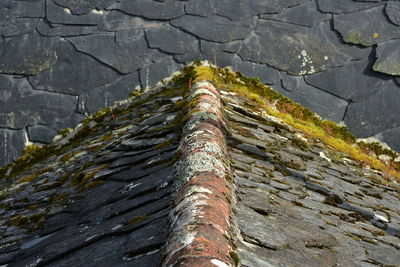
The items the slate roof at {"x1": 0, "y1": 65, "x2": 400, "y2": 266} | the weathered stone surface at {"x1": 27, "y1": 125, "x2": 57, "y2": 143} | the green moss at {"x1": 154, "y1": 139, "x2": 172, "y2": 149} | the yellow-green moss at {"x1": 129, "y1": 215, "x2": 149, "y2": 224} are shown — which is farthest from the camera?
the weathered stone surface at {"x1": 27, "y1": 125, "x2": 57, "y2": 143}

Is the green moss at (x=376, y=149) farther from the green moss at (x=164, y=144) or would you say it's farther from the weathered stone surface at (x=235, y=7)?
the green moss at (x=164, y=144)

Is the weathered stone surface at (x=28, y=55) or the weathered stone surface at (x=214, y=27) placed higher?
the weathered stone surface at (x=214, y=27)

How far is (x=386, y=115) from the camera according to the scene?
6996mm

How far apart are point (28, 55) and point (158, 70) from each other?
6.63 ft

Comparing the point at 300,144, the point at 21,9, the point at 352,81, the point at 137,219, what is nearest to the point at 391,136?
the point at 352,81

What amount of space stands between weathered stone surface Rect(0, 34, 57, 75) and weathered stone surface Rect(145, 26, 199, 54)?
4.96 ft

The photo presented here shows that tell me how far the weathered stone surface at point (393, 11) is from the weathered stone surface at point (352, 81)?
2.65ft

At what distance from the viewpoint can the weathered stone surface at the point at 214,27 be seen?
6992 millimetres

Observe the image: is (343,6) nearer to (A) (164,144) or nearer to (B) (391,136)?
(B) (391,136)

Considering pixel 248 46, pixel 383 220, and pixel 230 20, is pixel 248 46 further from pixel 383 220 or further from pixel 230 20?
pixel 383 220

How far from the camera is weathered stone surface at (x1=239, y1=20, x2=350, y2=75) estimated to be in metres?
Answer: 7.01

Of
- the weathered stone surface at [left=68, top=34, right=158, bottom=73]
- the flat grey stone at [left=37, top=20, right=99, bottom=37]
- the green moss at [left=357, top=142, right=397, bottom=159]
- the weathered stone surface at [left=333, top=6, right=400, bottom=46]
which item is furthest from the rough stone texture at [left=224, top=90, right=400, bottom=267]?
the flat grey stone at [left=37, top=20, right=99, bottom=37]

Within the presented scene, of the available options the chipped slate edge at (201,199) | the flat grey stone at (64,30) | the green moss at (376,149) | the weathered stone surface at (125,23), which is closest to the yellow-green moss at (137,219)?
the chipped slate edge at (201,199)

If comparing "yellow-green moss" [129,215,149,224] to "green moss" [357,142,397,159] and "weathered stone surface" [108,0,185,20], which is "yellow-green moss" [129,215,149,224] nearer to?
"green moss" [357,142,397,159]
